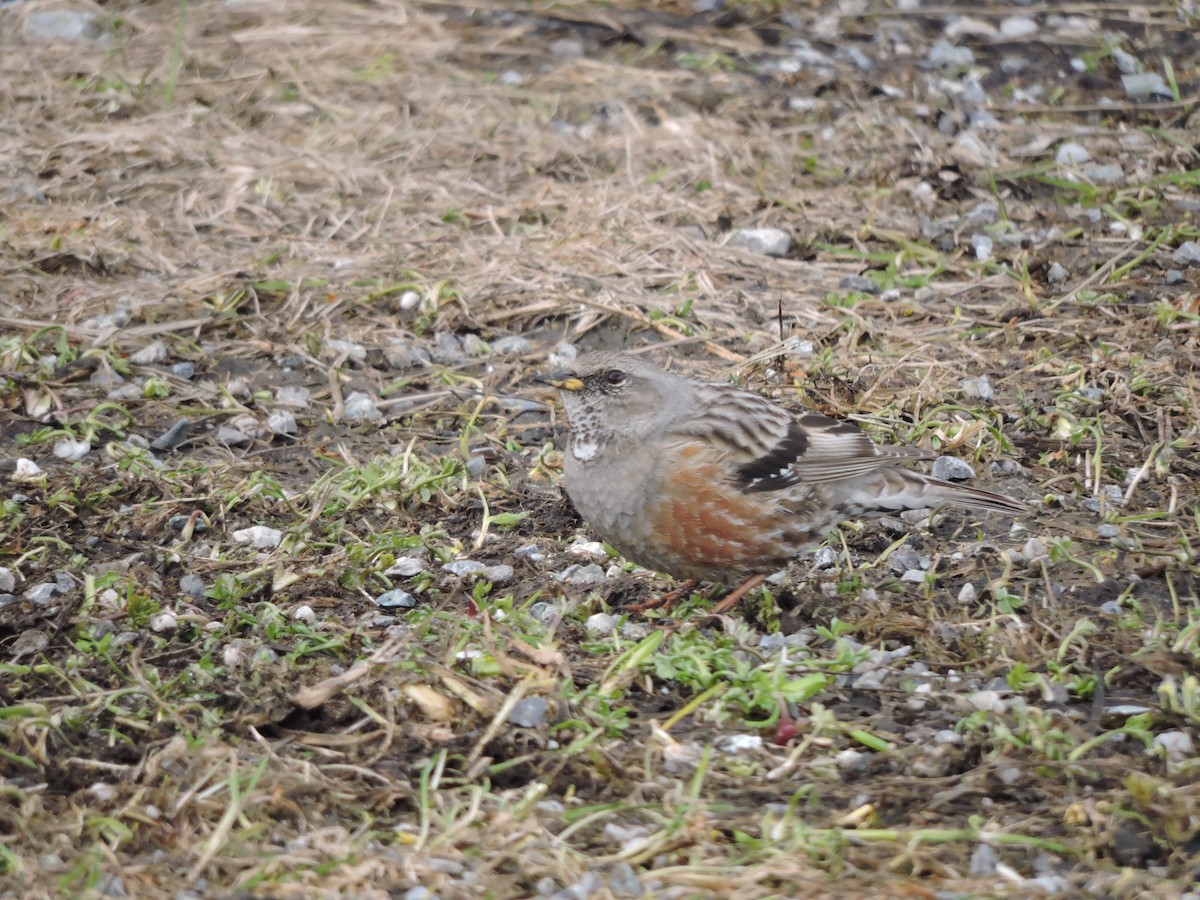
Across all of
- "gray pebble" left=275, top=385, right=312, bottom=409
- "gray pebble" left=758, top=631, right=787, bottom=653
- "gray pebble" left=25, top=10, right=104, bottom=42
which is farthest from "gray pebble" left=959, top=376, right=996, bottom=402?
"gray pebble" left=25, top=10, right=104, bottom=42

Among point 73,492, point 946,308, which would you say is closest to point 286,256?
point 73,492

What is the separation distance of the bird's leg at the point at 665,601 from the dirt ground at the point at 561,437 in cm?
8

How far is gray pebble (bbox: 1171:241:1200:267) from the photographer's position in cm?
759

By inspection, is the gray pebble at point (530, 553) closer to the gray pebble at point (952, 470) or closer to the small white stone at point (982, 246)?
the gray pebble at point (952, 470)

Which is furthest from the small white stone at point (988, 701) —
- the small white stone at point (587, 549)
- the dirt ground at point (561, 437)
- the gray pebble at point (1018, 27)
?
the gray pebble at point (1018, 27)

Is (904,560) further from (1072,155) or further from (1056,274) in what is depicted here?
(1072,155)

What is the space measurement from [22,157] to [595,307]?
393 centimetres

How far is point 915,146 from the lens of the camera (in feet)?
29.7

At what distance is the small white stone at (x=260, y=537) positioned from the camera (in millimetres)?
5770

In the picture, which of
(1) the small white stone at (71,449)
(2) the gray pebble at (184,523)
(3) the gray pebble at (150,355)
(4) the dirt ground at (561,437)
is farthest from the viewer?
(3) the gray pebble at (150,355)

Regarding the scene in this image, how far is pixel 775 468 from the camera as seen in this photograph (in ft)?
17.8

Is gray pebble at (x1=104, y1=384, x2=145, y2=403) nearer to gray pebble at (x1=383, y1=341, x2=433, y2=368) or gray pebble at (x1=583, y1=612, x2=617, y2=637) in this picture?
gray pebble at (x1=383, y1=341, x2=433, y2=368)

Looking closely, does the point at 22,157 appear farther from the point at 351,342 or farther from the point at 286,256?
the point at 351,342

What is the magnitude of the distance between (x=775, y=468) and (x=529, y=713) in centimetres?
162
